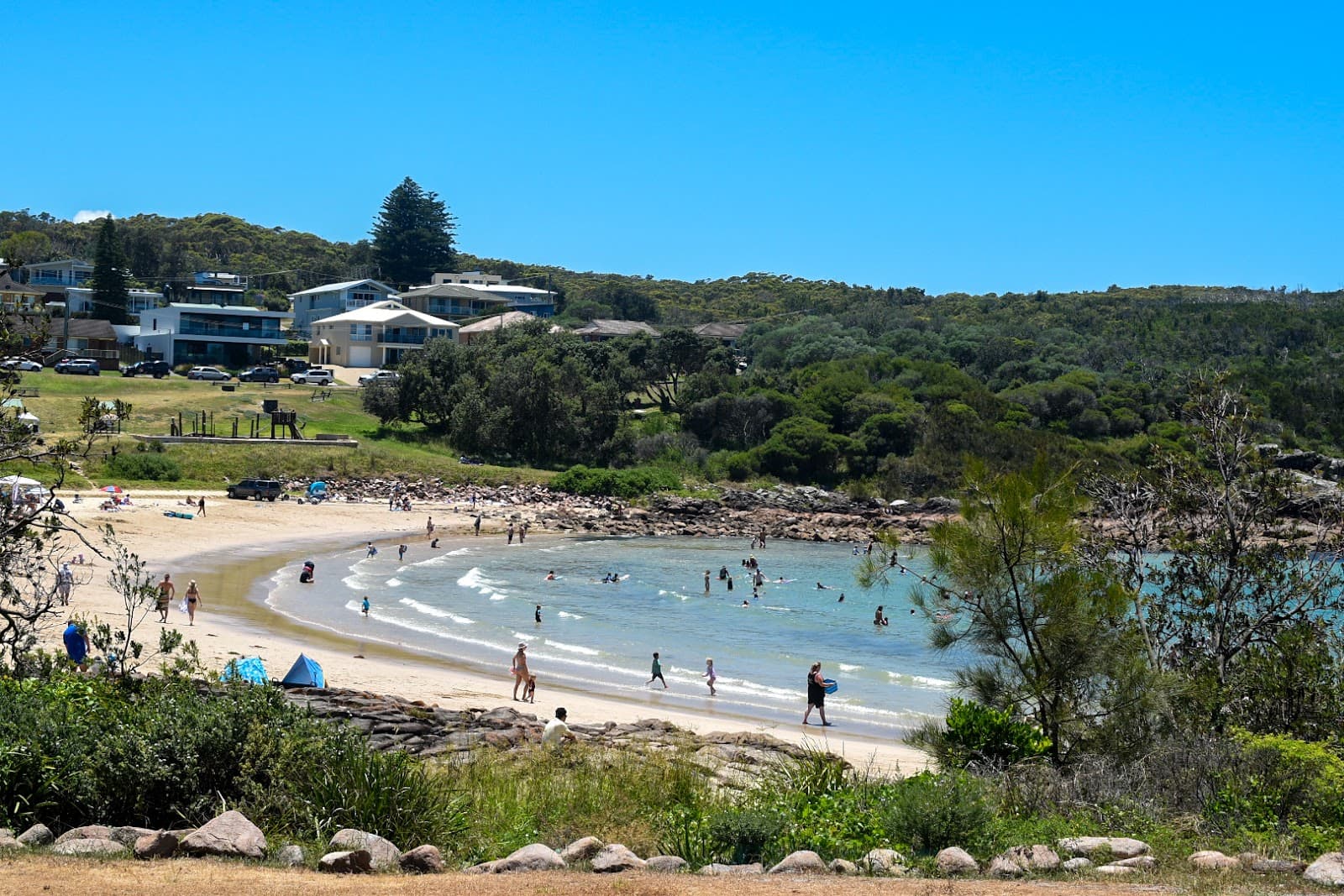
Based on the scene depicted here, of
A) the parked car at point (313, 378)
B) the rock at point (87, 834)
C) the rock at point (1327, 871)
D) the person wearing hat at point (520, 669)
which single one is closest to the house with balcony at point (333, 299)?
the parked car at point (313, 378)

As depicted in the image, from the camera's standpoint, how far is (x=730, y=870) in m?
8.28

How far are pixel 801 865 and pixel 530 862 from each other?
6.18ft

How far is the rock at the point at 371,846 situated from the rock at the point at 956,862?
376cm

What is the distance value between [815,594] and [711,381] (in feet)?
120

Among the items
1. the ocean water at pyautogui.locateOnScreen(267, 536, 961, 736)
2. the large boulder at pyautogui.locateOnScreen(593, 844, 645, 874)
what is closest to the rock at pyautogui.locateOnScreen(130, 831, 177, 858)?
the large boulder at pyautogui.locateOnScreen(593, 844, 645, 874)

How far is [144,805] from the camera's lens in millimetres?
9109

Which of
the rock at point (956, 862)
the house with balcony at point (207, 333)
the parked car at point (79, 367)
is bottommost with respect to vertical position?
the rock at point (956, 862)

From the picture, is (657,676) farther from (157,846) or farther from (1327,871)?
(1327,871)

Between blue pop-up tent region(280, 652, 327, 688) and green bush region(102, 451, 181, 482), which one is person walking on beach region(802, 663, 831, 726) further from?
green bush region(102, 451, 181, 482)

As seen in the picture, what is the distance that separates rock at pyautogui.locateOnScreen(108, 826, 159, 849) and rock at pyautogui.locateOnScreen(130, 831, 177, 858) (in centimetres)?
18

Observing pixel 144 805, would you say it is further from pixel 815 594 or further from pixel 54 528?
pixel 815 594

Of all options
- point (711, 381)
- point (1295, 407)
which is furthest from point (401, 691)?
point (1295, 407)

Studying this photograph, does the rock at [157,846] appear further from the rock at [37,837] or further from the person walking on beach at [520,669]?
the person walking on beach at [520,669]

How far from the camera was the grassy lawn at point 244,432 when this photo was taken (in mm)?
52844
